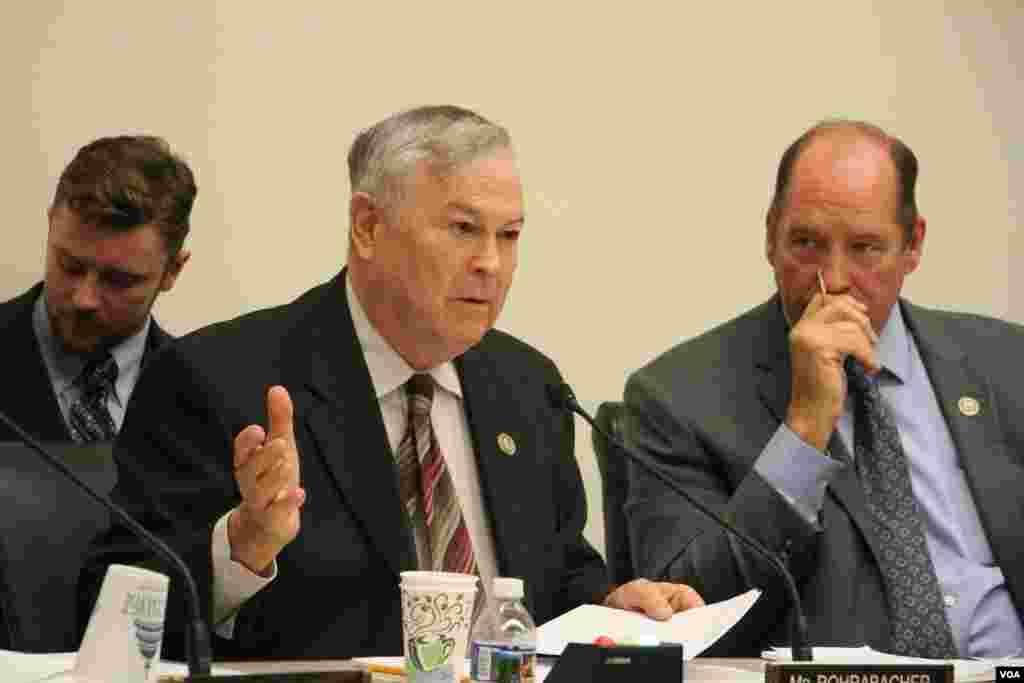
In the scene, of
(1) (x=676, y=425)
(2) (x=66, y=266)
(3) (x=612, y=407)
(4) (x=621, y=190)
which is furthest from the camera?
(4) (x=621, y=190)

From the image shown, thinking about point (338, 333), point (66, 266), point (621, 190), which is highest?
point (621, 190)

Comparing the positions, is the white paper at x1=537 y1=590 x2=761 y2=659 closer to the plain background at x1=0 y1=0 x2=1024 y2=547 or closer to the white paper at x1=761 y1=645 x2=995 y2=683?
the white paper at x1=761 y1=645 x2=995 y2=683

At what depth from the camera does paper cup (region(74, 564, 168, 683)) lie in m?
2.04

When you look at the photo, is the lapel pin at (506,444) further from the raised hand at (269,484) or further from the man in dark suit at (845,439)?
the raised hand at (269,484)

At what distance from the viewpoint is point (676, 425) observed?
3.55 metres

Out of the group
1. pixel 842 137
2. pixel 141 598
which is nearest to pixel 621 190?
pixel 842 137

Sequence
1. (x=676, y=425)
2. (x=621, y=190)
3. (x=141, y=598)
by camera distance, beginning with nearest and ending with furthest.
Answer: (x=141, y=598)
(x=676, y=425)
(x=621, y=190)

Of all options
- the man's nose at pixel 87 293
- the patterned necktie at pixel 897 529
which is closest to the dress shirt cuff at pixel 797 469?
the patterned necktie at pixel 897 529

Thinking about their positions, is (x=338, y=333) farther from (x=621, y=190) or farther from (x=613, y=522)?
(x=621, y=190)

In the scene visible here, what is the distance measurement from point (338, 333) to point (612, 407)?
881 mm

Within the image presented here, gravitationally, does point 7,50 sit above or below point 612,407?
above

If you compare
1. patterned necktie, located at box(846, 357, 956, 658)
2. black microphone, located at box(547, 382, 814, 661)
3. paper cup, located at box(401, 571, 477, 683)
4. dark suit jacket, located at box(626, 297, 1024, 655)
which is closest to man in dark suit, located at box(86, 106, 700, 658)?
black microphone, located at box(547, 382, 814, 661)

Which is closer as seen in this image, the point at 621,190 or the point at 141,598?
the point at 141,598

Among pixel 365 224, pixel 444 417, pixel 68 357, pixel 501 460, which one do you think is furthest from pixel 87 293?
pixel 501 460
